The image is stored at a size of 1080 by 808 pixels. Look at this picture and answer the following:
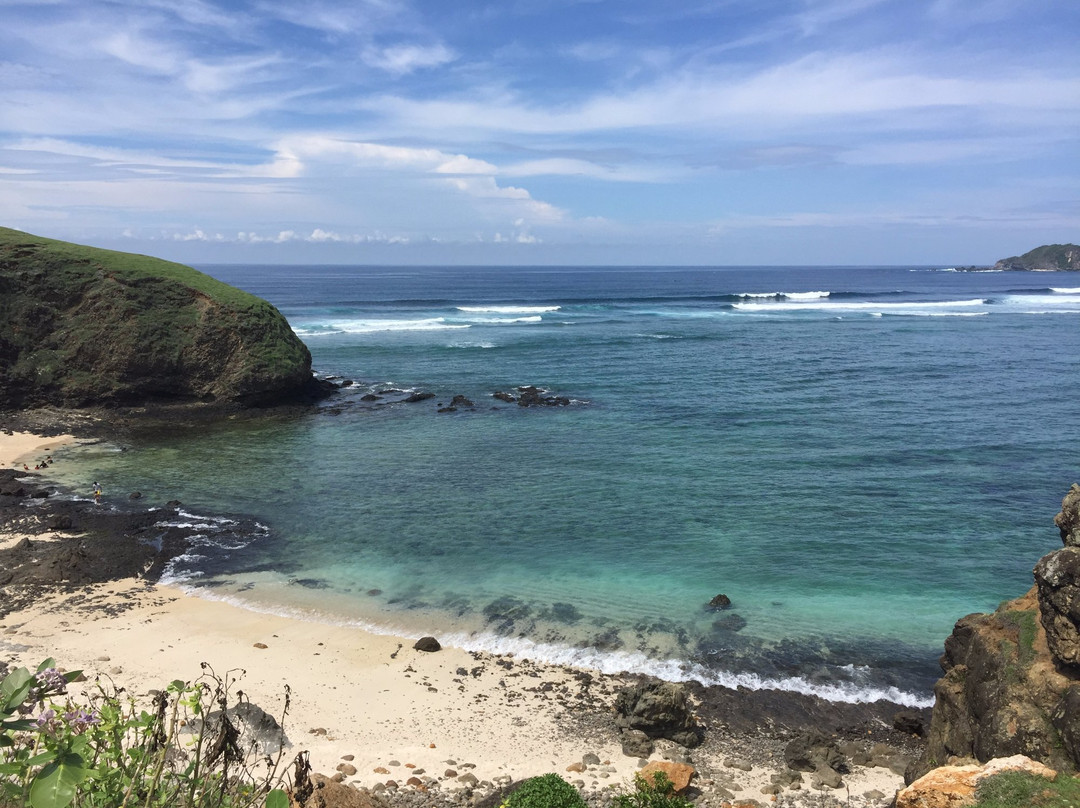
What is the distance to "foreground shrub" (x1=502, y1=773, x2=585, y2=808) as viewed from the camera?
30.8ft

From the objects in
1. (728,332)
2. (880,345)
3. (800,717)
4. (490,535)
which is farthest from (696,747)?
(728,332)

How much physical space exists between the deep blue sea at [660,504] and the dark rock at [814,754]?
2.09 metres

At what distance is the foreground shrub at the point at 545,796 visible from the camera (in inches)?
369

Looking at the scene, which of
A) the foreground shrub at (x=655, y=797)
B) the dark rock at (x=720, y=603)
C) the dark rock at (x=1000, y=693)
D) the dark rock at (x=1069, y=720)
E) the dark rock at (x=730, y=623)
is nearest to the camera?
the dark rock at (x=1069, y=720)

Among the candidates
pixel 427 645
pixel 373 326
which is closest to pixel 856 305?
pixel 373 326

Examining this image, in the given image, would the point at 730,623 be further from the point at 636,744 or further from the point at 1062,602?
the point at 1062,602

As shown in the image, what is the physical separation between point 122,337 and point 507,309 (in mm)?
65786

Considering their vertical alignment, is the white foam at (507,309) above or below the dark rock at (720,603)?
above

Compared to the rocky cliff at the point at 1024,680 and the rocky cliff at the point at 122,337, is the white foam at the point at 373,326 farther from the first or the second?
the rocky cliff at the point at 1024,680

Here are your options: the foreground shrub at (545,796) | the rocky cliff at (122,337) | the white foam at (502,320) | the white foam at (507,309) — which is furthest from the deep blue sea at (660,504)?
the white foam at (507,309)

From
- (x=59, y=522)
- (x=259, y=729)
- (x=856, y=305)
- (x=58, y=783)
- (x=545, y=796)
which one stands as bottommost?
(x=259, y=729)

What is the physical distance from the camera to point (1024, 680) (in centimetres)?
1032

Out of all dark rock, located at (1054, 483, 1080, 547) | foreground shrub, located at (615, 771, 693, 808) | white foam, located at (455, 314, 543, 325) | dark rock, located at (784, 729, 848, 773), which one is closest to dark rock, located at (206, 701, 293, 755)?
foreground shrub, located at (615, 771, 693, 808)

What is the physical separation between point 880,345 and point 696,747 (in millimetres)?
58389
